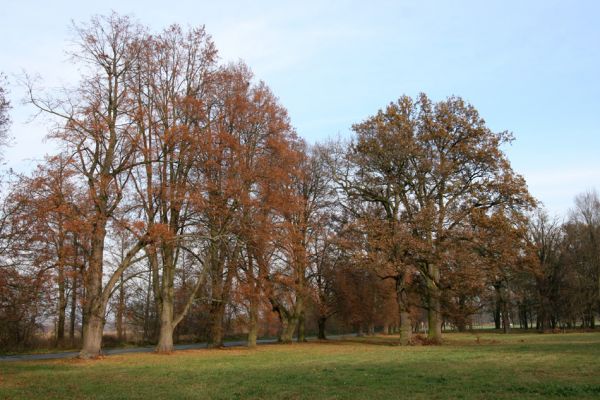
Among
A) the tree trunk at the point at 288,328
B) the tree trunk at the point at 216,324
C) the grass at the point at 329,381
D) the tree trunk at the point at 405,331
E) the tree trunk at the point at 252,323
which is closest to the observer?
the grass at the point at 329,381

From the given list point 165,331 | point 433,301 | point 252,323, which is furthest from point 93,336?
point 433,301

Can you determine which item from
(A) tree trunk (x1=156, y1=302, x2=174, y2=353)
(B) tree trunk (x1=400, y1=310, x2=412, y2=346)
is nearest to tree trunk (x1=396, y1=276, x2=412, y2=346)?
(B) tree trunk (x1=400, y1=310, x2=412, y2=346)

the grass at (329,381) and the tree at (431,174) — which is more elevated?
the tree at (431,174)

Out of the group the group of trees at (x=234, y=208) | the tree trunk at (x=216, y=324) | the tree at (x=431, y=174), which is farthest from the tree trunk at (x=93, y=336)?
the tree at (x=431, y=174)

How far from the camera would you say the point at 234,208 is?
32.1m

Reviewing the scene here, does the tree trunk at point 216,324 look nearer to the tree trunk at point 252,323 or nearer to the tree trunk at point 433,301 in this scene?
the tree trunk at point 252,323

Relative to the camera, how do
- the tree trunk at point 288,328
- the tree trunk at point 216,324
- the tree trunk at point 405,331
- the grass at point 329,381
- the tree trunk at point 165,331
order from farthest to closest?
the tree trunk at point 288,328, the tree trunk at point 216,324, the tree trunk at point 405,331, the tree trunk at point 165,331, the grass at point 329,381

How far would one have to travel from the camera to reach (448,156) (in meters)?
36.2

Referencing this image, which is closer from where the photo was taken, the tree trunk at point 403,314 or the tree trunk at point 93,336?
the tree trunk at point 93,336

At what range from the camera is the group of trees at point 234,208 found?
26547 millimetres

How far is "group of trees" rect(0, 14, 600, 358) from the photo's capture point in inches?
1045

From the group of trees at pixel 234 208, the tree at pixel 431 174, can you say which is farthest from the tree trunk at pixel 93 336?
the tree at pixel 431 174

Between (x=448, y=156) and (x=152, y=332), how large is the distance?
35.3 metres

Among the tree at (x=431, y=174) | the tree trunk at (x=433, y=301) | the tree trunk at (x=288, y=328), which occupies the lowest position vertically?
the tree trunk at (x=288, y=328)
